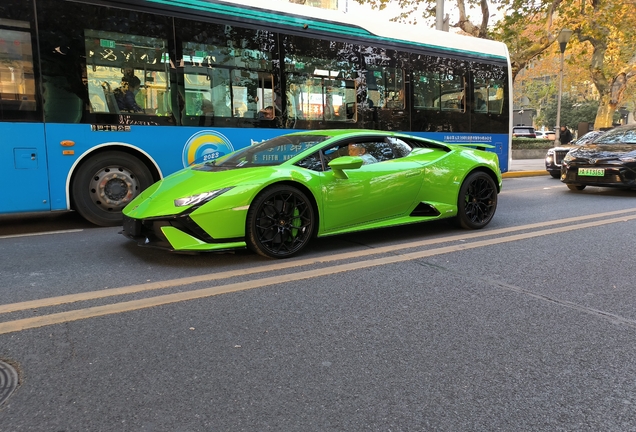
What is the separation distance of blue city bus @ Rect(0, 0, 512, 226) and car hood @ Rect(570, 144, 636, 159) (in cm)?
344

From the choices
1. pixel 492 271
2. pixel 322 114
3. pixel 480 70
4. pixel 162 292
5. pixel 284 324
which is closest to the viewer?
pixel 284 324

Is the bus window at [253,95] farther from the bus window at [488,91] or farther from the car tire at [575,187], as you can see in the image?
the car tire at [575,187]

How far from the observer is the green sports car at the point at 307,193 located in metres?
4.10

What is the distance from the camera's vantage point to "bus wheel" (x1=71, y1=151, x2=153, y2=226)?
5.98 metres

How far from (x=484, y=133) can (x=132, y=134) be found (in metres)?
7.09

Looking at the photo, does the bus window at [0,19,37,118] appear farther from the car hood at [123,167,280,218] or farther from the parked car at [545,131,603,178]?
the parked car at [545,131,603,178]

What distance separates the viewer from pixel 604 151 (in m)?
9.06

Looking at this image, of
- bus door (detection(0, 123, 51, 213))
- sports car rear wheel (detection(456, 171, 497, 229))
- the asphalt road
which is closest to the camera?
the asphalt road

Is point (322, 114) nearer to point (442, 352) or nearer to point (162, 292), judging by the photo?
point (162, 292)

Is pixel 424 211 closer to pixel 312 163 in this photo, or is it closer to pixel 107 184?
pixel 312 163

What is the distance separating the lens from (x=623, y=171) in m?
8.60

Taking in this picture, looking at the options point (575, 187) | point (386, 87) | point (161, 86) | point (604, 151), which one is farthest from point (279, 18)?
point (575, 187)

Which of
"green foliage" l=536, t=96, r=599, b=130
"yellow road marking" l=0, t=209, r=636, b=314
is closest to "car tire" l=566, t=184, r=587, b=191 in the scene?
"yellow road marking" l=0, t=209, r=636, b=314

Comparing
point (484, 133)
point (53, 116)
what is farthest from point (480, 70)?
point (53, 116)
